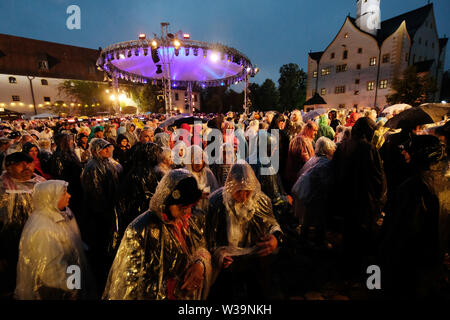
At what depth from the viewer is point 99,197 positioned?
3.90 meters

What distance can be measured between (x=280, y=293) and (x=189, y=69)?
1666 centimetres

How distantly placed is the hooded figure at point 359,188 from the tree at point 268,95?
134 feet

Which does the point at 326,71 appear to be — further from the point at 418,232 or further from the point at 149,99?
the point at 418,232

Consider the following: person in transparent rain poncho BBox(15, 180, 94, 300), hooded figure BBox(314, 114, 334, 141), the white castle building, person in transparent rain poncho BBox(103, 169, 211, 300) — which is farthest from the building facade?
person in transparent rain poncho BBox(103, 169, 211, 300)

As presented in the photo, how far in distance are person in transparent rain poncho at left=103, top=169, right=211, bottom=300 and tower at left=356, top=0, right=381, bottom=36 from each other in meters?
41.2

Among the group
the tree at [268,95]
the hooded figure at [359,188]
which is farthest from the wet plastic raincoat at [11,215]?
the tree at [268,95]

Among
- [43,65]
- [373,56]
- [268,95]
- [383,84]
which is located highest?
[43,65]

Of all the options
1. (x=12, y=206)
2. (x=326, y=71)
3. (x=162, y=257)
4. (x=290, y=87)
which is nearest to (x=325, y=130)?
(x=162, y=257)

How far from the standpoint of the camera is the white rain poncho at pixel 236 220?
2.21m

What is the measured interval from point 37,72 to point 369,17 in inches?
2103

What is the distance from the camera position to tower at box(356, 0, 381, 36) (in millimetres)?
32281

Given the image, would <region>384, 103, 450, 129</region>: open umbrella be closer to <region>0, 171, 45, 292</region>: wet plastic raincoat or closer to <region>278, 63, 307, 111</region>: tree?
<region>0, 171, 45, 292</region>: wet plastic raincoat
